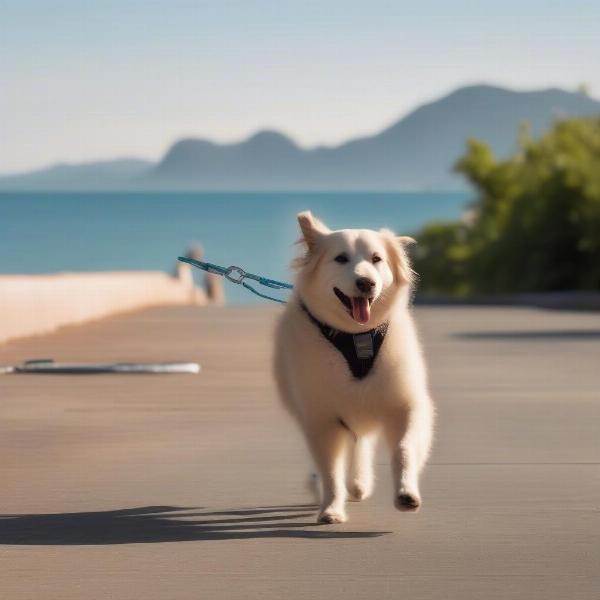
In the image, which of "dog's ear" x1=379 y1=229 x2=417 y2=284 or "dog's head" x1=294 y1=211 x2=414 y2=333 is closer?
"dog's head" x1=294 y1=211 x2=414 y2=333

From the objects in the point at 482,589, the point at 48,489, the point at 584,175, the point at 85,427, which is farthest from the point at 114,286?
the point at 482,589

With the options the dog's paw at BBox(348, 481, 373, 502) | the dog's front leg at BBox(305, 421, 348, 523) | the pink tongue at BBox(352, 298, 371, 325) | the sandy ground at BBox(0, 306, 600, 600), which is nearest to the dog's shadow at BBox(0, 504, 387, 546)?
the sandy ground at BBox(0, 306, 600, 600)

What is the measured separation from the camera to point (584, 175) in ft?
129

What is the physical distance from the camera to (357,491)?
879 centimetres

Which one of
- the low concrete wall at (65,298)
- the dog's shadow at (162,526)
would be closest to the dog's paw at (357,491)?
the dog's shadow at (162,526)

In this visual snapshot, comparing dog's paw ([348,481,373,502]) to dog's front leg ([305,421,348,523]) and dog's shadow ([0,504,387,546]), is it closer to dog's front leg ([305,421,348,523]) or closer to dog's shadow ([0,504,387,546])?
dog's shadow ([0,504,387,546])

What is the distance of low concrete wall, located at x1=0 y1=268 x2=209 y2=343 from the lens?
21.9 meters

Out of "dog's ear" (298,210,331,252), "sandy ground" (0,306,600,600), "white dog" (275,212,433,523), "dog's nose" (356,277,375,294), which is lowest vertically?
"sandy ground" (0,306,600,600)

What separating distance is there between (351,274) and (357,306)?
0.23m

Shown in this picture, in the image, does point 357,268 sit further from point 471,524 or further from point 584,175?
point 584,175

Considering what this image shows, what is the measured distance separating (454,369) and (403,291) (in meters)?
9.39

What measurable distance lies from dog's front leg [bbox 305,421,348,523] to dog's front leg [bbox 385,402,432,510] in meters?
0.24

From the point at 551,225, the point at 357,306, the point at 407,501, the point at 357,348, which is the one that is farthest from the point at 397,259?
the point at 551,225

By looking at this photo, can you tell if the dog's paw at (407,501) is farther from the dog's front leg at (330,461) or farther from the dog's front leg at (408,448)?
the dog's front leg at (330,461)
